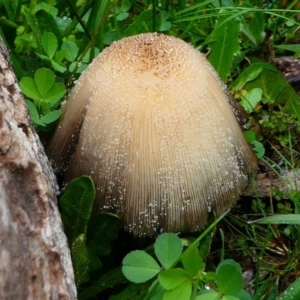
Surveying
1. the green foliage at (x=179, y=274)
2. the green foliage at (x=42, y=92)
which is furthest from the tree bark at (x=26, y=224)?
the green foliage at (x=42, y=92)

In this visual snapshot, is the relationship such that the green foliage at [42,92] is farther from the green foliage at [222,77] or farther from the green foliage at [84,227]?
the green foliage at [84,227]

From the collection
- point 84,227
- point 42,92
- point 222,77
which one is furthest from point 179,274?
point 222,77

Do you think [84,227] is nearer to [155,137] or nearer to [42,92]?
[155,137]

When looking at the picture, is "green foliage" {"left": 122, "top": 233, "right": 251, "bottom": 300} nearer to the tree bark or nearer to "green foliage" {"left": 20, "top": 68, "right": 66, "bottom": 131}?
the tree bark

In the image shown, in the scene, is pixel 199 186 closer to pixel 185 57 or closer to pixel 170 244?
pixel 170 244

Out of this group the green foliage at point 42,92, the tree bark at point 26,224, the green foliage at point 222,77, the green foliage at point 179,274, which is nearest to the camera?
the tree bark at point 26,224

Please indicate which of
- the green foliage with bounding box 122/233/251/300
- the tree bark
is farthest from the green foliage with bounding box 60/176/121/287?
the tree bark
